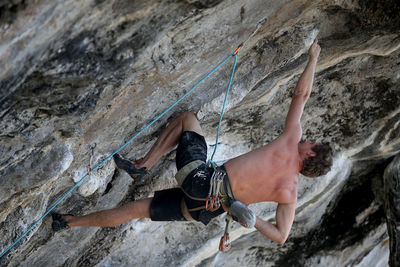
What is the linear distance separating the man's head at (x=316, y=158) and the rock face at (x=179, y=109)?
96cm

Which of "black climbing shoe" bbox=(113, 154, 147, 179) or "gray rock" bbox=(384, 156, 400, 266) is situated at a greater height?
"black climbing shoe" bbox=(113, 154, 147, 179)

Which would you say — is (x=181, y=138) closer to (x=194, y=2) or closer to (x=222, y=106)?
(x=222, y=106)

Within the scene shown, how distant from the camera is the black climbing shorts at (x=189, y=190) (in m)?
3.86

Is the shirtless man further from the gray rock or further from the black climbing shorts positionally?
the gray rock

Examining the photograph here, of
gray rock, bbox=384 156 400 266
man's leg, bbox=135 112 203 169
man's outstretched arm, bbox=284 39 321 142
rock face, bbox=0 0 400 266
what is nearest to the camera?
rock face, bbox=0 0 400 266

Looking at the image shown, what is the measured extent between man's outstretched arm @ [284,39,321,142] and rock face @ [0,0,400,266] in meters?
0.48

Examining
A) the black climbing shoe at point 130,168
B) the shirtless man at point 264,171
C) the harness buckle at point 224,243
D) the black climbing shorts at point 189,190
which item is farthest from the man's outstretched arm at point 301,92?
the black climbing shoe at point 130,168

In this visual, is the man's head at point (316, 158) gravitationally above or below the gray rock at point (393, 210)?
above

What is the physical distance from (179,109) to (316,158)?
4.34 feet

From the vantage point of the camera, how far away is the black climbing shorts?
3863mm

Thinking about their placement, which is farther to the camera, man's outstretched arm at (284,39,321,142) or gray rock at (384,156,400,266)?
gray rock at (384,156,400,266)

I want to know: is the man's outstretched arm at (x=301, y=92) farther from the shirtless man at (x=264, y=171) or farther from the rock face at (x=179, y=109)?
the rock face at (x=179, y=109)

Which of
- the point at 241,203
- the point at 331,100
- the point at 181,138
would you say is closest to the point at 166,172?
the point at 181,138

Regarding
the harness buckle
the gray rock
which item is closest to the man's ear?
the harness buckle
